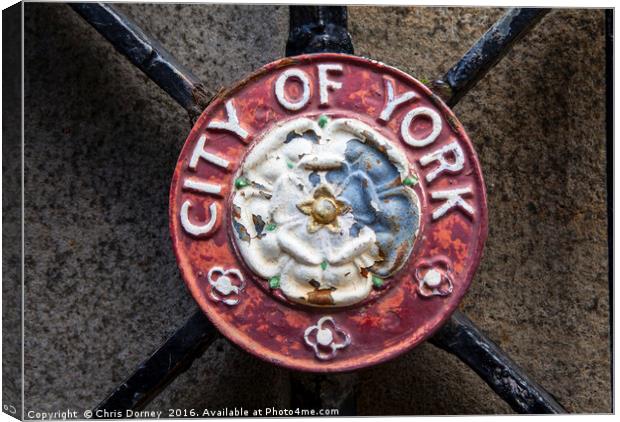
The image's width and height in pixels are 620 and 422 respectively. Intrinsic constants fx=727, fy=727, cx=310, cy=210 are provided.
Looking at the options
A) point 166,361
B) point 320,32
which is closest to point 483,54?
point 320,32

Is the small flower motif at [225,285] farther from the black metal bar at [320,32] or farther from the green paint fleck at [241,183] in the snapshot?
the black metal bar at [320,32]

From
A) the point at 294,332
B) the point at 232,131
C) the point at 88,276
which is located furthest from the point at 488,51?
the point at 88,276

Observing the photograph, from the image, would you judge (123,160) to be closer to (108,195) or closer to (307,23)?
(108,195)

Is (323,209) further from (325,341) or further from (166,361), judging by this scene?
(166,361)

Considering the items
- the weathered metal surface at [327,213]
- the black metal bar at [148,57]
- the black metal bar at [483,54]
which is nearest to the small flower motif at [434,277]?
the weathered metal surface at [327,213]

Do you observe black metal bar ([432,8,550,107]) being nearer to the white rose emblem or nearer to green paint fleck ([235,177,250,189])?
the white rose emblem

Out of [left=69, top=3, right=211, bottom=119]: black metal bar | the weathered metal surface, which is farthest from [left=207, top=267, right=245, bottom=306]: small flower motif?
[left=69, top=3, right=211, bottom=119]: black metal bar
